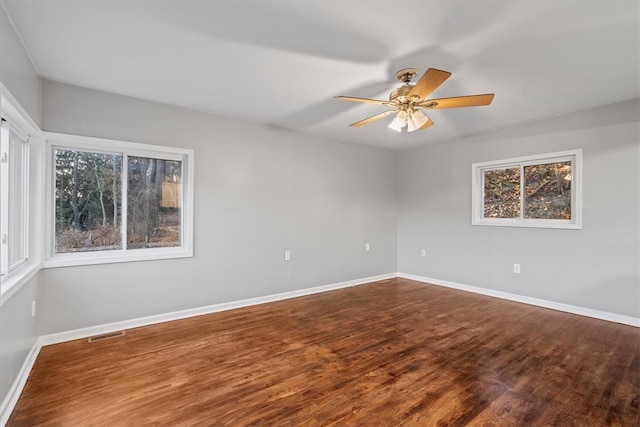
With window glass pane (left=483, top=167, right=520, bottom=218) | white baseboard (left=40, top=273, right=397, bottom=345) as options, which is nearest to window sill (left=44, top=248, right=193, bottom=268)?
white baseboard (left=40, top=273, right=397, bottom=345)

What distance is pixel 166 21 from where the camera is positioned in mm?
1977

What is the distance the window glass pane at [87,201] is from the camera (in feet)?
9.62

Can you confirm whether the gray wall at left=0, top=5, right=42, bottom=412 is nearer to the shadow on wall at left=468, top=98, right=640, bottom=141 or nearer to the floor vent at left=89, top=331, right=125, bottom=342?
the floor vent at left=89, top=331, right=125, bottom=342

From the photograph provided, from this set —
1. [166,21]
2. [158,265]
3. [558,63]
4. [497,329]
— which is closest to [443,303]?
[497,329]

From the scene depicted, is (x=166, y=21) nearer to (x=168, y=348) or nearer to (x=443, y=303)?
(x=168, y=348)

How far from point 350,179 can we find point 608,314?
142 inches

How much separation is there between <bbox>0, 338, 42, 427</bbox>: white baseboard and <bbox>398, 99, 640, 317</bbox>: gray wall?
16.4 feet

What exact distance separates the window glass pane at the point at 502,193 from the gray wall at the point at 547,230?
251 millimetres

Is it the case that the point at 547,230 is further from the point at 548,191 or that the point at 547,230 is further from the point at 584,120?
the point at 584,120

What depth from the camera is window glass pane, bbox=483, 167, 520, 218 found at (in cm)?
434

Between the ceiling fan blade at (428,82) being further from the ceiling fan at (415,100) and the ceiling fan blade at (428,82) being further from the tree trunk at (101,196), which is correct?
the tree trunk at (101,196)

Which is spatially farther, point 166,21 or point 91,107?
point 91,107

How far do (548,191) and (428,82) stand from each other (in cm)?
294

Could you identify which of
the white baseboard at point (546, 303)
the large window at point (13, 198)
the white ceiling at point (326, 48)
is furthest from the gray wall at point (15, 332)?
the white baseboard at point (546, 303)
